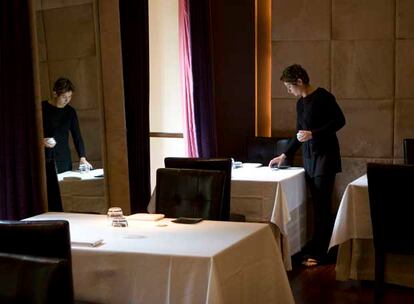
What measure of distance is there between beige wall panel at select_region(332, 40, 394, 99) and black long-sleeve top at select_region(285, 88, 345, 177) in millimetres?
892

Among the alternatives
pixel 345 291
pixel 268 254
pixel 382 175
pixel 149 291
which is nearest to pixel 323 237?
pixel 345 291

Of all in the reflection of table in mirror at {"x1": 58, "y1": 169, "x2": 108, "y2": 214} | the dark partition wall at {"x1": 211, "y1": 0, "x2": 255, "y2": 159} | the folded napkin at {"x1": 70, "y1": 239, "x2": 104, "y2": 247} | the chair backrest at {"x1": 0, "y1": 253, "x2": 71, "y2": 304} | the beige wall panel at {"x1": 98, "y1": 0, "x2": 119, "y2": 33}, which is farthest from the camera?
the dark partition wall at {"x1": 211, "y1": 0, "x2": 255, "y2": 159}

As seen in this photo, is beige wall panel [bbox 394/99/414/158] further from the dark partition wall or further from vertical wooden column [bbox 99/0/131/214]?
vertical wooden column [bbox 99/0/131/214]

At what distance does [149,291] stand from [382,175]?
6.02 ft

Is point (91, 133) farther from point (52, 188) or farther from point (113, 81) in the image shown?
point (52, 188)

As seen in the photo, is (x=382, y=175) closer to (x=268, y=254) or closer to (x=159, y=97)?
(x=268, y=254)

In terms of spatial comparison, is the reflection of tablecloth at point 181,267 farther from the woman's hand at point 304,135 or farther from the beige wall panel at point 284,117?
the beige wall panel at point 284,117

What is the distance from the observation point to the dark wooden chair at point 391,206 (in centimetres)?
374

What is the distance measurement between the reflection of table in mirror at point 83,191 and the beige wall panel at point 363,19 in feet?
8.91

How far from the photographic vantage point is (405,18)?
5660mm

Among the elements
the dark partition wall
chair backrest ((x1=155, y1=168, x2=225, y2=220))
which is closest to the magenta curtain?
the dark partition wall

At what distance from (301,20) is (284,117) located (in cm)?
91

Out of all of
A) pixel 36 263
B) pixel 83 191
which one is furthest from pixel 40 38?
pixel 36 263

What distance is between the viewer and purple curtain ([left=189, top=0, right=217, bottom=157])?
5930 mm
